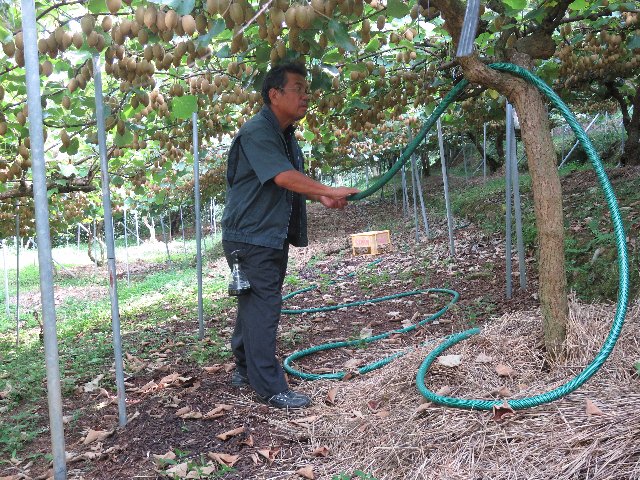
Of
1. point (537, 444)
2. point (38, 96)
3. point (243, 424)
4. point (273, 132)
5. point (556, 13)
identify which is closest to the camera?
point (38, 96)

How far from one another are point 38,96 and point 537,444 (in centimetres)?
209

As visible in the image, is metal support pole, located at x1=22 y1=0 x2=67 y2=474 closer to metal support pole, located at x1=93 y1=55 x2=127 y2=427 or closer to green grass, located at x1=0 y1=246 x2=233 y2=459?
metal support pole, located at x1=93 y1=55 x2=127 y2=427

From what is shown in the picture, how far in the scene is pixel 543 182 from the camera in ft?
8.55

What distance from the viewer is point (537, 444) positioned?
2.02 meters

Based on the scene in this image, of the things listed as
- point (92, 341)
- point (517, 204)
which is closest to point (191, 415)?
point (517, 204)

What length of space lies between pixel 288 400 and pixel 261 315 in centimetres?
48

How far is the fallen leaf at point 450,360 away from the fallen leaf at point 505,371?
8.2 inches

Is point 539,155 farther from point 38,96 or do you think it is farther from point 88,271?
point 88,271

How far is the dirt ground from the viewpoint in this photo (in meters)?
2.48

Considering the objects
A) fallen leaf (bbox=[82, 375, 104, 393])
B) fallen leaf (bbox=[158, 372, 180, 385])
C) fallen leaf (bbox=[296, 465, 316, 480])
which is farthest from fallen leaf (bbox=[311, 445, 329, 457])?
fallen leaf (bbox=[82, 375, 104, 393])

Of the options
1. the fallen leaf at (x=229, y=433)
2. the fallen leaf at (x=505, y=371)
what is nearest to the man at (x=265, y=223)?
the fallen leaf at (x=229, y=433)

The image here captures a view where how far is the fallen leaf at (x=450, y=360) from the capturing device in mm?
2715

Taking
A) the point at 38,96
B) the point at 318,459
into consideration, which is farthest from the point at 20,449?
the point at 38,96

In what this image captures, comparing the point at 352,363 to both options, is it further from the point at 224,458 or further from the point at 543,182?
A: the point at 543,182
